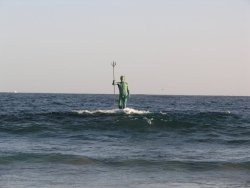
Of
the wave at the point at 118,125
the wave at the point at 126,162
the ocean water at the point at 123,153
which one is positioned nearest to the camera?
the ocean water at the point at 123,153

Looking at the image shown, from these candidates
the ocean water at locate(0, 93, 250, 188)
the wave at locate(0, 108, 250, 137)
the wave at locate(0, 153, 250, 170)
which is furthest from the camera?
the wave at locate(0, 108, 250, 137)

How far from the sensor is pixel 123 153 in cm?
1250

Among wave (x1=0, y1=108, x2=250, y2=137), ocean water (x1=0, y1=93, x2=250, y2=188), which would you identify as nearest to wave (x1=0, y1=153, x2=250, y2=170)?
ocean water (x1=0, y1=93, x2=250, y2=188)

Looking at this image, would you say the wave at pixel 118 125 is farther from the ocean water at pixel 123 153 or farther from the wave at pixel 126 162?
the wave at pixel 126 162

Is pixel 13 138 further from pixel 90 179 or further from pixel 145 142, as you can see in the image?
pixel 90 179

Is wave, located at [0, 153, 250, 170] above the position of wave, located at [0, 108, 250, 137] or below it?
below

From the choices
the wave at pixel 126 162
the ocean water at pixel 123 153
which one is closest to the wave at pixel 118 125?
the ocean water at pixel 123 153

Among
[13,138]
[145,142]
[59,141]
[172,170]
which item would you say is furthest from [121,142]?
[172,170]

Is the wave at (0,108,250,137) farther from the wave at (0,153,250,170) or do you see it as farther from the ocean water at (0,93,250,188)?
the wave at (0,153,250,170)

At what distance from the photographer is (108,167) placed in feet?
35.0

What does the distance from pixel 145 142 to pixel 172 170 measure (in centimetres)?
452

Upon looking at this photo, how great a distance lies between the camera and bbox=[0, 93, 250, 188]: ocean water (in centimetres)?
929

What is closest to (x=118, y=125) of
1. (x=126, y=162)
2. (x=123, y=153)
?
(x=123, y=153)

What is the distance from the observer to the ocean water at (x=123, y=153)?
929cm
